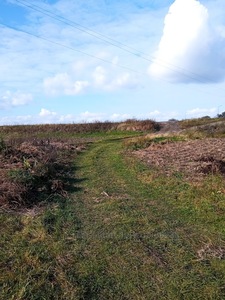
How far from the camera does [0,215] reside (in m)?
6.88

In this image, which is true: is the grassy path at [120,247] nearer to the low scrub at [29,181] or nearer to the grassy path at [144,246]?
the grassy path at [144,246]

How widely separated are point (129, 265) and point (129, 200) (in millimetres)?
3306

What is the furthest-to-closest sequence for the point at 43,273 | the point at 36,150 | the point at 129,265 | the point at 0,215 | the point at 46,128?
the point at 46,128 → the point at 36,150 → the point at 0,215 → the point at 129,265 → the point at 43,273

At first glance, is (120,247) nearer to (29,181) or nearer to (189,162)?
(29,181)

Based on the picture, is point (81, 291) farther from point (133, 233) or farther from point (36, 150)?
point (36, 150)

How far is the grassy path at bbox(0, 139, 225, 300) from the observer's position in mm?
4113

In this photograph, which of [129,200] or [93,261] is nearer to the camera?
[93,261]

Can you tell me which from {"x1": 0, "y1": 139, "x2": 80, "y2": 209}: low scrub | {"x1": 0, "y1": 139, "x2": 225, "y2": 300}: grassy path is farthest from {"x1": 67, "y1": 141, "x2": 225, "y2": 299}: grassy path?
{"x1": 0, "y1": 139, "x2": 80, "y2": 209}: low scrub

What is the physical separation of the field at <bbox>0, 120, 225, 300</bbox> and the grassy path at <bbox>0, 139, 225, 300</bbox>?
0.5 inches

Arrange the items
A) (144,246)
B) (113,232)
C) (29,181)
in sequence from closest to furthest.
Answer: (144,246), (113,232), (29,181)

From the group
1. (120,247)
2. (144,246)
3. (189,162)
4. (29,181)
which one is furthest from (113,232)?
(189,162)

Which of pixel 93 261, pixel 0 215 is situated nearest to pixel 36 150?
pixel 0 215

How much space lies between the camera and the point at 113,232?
5.92m

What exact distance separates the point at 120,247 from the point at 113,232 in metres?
0.65
